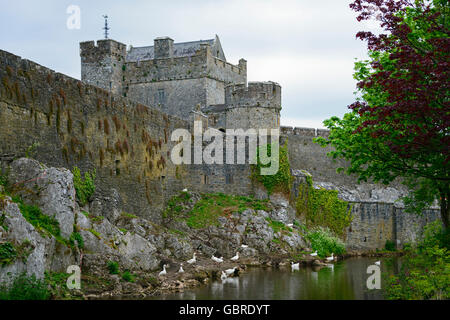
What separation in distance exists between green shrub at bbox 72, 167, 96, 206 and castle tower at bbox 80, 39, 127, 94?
733 inches

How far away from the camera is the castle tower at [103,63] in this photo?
139 feet

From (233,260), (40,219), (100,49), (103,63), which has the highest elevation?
(100,49)

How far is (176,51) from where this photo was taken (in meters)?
45.5

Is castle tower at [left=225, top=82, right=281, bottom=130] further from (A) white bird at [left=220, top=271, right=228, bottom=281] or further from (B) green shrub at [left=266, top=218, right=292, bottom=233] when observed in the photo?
(A) white bird at [left=220, top=271, right=228, bottom=281]

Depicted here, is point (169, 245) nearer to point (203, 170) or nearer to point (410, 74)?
point (203, 170)

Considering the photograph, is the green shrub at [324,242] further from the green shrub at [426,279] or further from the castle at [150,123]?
the green shrub at [426,279]

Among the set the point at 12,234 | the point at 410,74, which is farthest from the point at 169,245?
the point at 410,74

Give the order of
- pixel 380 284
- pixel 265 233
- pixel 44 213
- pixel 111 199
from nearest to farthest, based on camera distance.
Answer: pixel 44 213
pixel 380 284
pixel 111 199
pixel 265 233

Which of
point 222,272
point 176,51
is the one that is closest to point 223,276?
point 222,272

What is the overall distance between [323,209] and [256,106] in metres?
6.66
